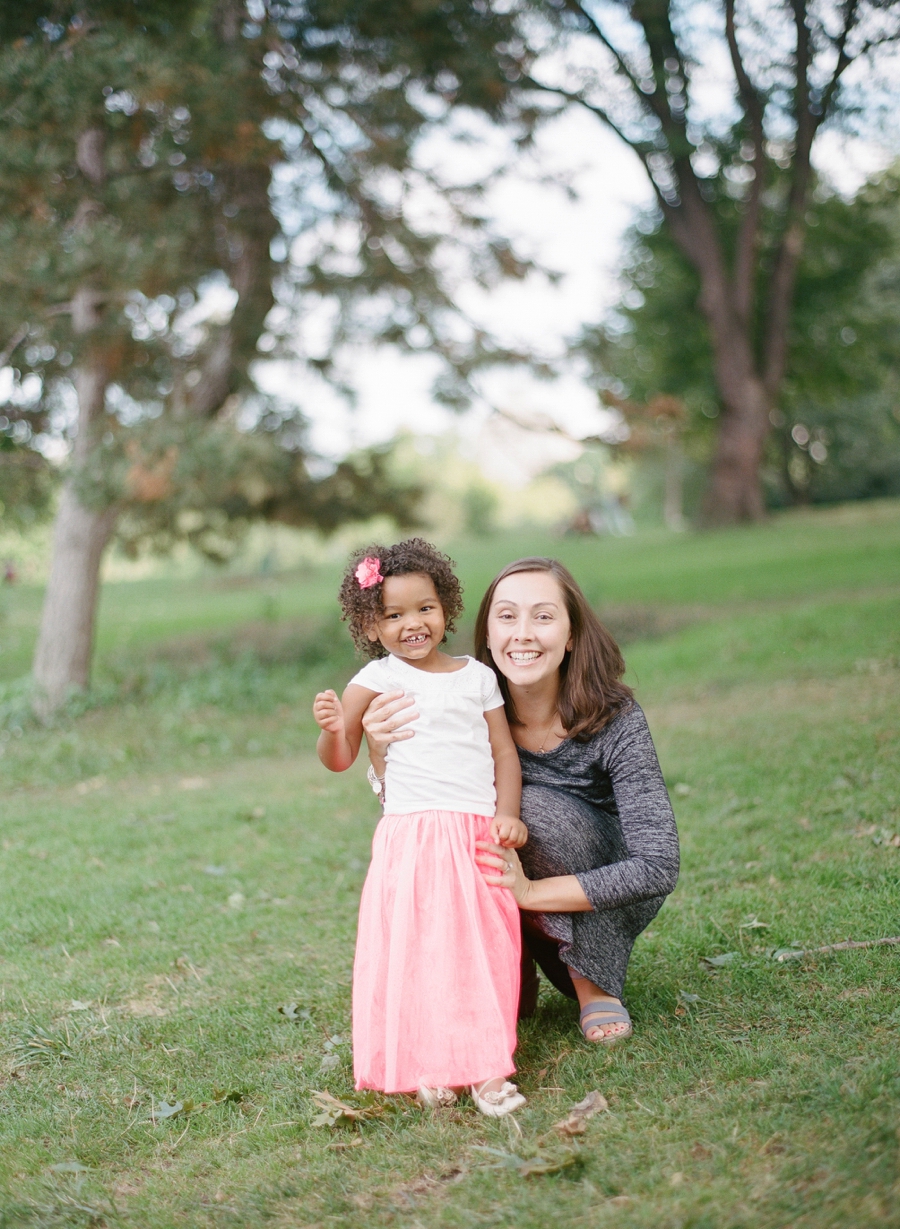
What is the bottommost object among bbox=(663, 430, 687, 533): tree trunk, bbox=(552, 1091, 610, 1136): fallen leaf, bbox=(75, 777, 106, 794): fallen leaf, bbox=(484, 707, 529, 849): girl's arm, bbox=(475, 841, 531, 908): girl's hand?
bbox=(75, 777, 106, 794): fallen leaf

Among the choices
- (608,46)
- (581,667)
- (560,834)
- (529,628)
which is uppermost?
(608,46)

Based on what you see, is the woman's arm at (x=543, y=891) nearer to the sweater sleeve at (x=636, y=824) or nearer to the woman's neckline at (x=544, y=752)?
the sweater sleeve at (x=636, y=824)

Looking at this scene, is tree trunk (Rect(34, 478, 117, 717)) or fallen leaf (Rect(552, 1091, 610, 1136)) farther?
tree trunk (Rect(34, 478, 117, 717))

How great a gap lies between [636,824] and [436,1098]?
870mm

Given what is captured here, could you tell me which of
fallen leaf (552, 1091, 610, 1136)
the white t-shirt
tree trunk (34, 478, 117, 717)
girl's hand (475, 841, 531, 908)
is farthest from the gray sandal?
tree trunk (34, 478, 117, 717)

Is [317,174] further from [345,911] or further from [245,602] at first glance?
[245,602]

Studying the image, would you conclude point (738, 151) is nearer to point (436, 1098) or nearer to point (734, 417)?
point (734, 417)

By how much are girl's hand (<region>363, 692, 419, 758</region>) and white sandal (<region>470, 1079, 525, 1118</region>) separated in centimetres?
89

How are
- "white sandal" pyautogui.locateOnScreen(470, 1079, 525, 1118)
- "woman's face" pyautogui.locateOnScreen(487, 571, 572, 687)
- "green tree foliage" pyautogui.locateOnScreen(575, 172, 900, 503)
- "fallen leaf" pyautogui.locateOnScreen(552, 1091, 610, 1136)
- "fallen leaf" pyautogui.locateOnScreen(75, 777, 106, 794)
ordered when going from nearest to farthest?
"fallen leaf" pyautogui.locateOnScreen(552, 1091, 610, 1136), "white sandal" pyautogui.locateOnScreen(470, 1079, 525, 1118), "woman's face" pyautogui.locateOnScreen(487, 571, 572, 687), "fallen leaf" pyautogui.locateOnScreen(75, 777, 106, 794), "green tree foliage" pyautogui.locateOnScreen(575, 172, 900, 503)

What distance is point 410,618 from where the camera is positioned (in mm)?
2977

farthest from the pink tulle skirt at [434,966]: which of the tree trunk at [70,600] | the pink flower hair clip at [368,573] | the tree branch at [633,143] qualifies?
the tree branch at [633,143]

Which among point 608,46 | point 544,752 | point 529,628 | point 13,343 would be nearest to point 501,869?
point 544,752

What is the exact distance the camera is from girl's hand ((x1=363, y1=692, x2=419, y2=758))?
2.89 metres

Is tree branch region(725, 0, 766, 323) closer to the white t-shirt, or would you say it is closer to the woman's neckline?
the woman's neckline
